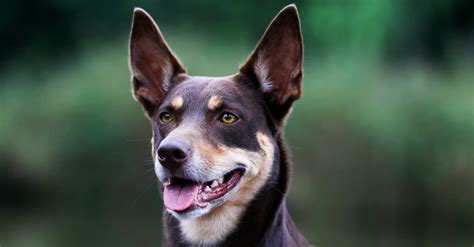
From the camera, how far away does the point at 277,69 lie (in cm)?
360

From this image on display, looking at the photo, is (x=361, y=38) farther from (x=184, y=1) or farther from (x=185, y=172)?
(x=185, y=172)

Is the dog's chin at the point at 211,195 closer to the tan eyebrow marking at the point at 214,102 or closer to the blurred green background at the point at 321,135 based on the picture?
the tan eyebrow marking at the point at 214,102

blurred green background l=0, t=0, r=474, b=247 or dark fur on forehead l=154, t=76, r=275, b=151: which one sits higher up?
dark fur on forehead l=154, t=76, r=275, b=151

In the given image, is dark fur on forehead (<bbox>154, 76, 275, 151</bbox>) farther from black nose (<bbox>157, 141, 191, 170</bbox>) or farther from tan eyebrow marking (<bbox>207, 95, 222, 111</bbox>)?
black nose (<bbox>157, 141, 191, 170</bbox>)

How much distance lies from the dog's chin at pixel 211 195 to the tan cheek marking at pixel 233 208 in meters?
0.04

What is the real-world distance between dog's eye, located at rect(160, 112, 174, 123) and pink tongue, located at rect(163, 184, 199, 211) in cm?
33

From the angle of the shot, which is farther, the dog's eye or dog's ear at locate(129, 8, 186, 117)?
dog's ear at locate(129, 8, 186, 117)

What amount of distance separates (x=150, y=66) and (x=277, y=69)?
0.66 meters

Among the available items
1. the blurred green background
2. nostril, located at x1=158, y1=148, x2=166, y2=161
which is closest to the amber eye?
nostril, located at x1=158, y1=148, x2=166, y2=161

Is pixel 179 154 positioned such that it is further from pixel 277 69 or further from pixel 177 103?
pixel 277 69

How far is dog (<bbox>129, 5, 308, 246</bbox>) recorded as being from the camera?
10.5ft

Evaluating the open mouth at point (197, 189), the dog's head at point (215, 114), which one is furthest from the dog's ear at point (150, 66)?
the open mouth at point (197, 189)

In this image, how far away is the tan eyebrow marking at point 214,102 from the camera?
3.39 m

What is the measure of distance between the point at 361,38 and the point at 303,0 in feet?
4.20
